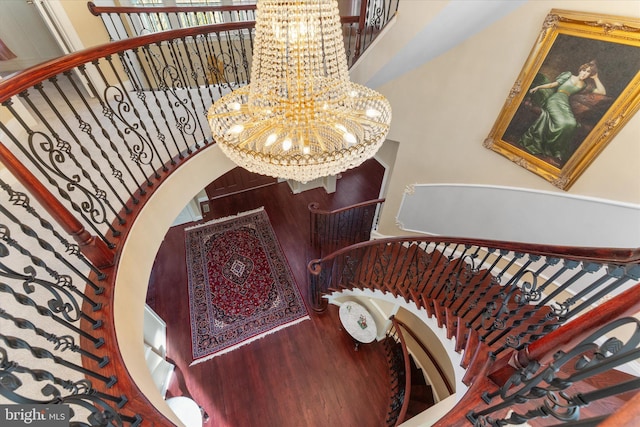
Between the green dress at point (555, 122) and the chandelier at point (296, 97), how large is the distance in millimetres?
1725

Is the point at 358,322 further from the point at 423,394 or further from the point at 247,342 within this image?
the point at 247,342

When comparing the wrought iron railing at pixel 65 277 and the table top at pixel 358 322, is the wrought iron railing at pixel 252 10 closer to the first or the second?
the wrought iron railing at pixel 65 277

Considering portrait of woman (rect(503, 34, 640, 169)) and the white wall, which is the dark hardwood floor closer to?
the white wall

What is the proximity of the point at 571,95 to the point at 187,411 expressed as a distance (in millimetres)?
4546

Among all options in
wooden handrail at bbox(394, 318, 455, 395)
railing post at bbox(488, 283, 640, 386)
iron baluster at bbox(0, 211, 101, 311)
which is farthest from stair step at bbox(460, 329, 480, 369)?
iron baluster at bbox(0, 211, 101, 311)

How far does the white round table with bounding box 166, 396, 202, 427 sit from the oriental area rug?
908 millimetres

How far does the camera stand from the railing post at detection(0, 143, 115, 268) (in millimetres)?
1170

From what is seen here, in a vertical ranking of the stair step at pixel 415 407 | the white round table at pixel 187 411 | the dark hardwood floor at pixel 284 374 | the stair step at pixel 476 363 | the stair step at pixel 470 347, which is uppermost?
the stair step at pixel 476 363

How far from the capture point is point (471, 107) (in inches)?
114

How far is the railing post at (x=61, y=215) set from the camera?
1.17 meters

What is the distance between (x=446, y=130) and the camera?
3.22 metres

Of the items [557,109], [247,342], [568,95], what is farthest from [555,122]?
[247,342]

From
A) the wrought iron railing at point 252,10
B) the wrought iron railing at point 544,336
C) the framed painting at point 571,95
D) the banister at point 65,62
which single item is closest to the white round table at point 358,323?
the wrought iron railing at point 544,336

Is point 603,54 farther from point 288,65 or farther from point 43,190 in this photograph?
point 43,190
